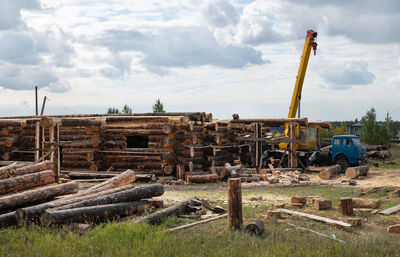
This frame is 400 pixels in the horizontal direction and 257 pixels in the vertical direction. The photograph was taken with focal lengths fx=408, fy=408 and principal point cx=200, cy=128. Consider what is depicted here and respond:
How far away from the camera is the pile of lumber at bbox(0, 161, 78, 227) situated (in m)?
10.4

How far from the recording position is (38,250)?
759cm

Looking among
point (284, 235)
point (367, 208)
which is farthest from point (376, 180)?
point (284, 235)

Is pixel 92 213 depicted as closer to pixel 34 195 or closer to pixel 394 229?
pixel 34 195

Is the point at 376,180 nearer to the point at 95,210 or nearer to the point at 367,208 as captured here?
the point at 367,208

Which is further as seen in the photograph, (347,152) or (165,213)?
(347,152)

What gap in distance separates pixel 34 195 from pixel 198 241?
5.29m

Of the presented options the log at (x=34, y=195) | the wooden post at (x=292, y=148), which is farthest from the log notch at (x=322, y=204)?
the wooden post at (x=292, y=148)

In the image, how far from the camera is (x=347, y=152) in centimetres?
2278

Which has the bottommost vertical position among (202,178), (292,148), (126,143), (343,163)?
(202,178)

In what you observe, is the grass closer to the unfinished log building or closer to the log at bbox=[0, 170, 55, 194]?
the log at bbox=[0, 170, 55, 194]

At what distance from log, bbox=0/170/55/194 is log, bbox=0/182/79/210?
175mm

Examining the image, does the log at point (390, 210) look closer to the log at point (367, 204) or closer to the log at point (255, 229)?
the log at point (367, 204)

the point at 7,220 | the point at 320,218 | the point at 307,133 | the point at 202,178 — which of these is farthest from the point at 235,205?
the point at 307,133

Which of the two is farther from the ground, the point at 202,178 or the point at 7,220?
the point at 7,220
